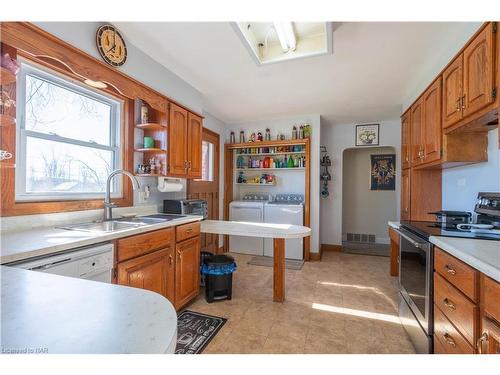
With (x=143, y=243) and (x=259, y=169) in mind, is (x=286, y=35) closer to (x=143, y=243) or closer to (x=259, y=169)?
(x=143, y=243)

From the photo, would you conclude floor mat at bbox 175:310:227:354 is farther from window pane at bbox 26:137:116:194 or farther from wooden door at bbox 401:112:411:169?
wooden door at bbox 401:112:411:169

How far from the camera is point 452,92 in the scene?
183 cm

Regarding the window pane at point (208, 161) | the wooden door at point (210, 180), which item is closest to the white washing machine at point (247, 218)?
the wooden door at point (210, 180)

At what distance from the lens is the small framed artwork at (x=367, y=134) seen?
4.34 m

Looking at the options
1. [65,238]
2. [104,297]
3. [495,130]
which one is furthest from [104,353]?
[495,130]

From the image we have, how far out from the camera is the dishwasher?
111 centimetres

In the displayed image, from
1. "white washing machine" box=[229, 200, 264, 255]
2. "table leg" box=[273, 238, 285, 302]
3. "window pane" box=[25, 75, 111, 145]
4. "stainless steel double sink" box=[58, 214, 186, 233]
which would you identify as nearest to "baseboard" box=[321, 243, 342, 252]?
"white washing machine" box=[229, 200, 264, 255]

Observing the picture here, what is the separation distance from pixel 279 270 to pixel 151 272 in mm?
1286

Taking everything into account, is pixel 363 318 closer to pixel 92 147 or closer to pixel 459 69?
pixel 459 69

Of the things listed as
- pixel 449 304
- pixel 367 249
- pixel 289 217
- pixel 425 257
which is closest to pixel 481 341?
pixel 449 304

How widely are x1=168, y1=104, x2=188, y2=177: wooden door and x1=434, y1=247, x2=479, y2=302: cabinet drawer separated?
7.70 feet

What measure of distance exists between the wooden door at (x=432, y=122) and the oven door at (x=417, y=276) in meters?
0.82

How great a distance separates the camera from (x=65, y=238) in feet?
4.31

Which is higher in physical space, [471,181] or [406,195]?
[471,181]
